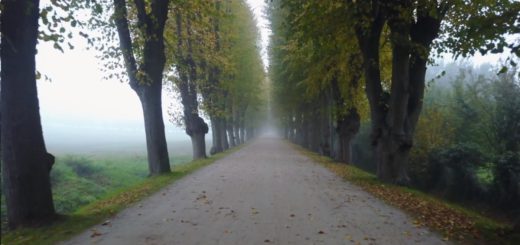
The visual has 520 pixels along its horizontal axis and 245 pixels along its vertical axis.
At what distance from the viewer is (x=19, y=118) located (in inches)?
308

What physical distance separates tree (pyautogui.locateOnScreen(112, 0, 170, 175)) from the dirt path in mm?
3598

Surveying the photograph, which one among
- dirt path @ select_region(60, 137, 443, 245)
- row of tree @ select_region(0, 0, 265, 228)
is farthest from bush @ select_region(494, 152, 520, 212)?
row of tree @ select_region(0, 0, 265, 228)

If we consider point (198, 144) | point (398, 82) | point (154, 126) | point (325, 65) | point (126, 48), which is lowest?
point (198, 144)

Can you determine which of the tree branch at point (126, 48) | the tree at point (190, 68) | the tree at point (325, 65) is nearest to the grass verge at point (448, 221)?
the tree at point (325, 65)

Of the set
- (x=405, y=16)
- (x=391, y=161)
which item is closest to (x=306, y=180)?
(x=391, y=161)

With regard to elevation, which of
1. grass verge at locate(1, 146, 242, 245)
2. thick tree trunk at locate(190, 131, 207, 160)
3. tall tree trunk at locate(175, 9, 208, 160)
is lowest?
grass verge at locate(1, 146, 242, 245)

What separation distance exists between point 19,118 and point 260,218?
4.85 m

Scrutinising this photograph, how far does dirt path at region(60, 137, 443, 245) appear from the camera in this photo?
7039 mm

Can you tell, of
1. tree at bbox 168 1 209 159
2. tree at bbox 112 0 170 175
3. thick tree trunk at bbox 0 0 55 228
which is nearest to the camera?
thick tree trunk at bbox 0 0 55 228

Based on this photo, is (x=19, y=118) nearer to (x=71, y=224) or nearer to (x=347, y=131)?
(x=71, y=224)

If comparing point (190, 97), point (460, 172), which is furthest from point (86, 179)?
point (460, 172)

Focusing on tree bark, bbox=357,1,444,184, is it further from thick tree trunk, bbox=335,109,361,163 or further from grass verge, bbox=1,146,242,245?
thick tree trunk, bbox=335,109,361,163

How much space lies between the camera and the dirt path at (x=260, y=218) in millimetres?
7039

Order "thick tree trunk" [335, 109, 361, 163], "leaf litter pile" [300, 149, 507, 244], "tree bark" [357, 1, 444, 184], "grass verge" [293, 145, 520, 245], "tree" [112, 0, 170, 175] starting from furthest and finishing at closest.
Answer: "thick tree trunk" [335, 109, 361, 163]
"tree" [112, 0, 170, 175]
"tree bark" [357, 1, 444, 184]
"leaf litter pile" [300, 149, 507, 244]
"grass verge" [293, 145, 520, 245]
